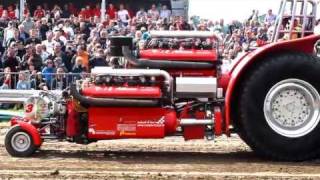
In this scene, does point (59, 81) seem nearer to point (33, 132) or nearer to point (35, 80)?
point (35, 80)

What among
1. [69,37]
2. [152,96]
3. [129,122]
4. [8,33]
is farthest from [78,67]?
[152,96]

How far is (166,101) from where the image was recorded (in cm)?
864

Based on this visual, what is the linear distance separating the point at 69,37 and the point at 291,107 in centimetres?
1021

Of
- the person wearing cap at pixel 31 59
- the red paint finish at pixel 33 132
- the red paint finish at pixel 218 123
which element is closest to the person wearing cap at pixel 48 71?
the person wearing cap at pixel 31 59

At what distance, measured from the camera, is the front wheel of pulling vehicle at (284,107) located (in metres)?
8.33

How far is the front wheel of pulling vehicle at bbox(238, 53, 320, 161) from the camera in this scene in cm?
833

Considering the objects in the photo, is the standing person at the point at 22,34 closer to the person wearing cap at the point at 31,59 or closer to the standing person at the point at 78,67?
the person wearing cap at the point at 31,59

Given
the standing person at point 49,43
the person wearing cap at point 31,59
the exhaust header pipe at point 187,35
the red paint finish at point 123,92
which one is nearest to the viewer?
the red paint finish at point 123,92

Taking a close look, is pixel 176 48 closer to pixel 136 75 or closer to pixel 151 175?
pixel 136 75

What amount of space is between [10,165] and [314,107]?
3.64 metres

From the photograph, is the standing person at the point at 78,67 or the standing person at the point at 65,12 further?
the standing person at the point at 65,12

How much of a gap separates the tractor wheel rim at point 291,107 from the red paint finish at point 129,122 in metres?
1.20

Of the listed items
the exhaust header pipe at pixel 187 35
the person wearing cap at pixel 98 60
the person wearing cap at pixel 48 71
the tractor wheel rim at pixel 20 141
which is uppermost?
the exhaust header pipe at pixel 187 35

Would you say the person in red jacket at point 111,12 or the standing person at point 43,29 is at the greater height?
the person in red jacket at point 111,12
